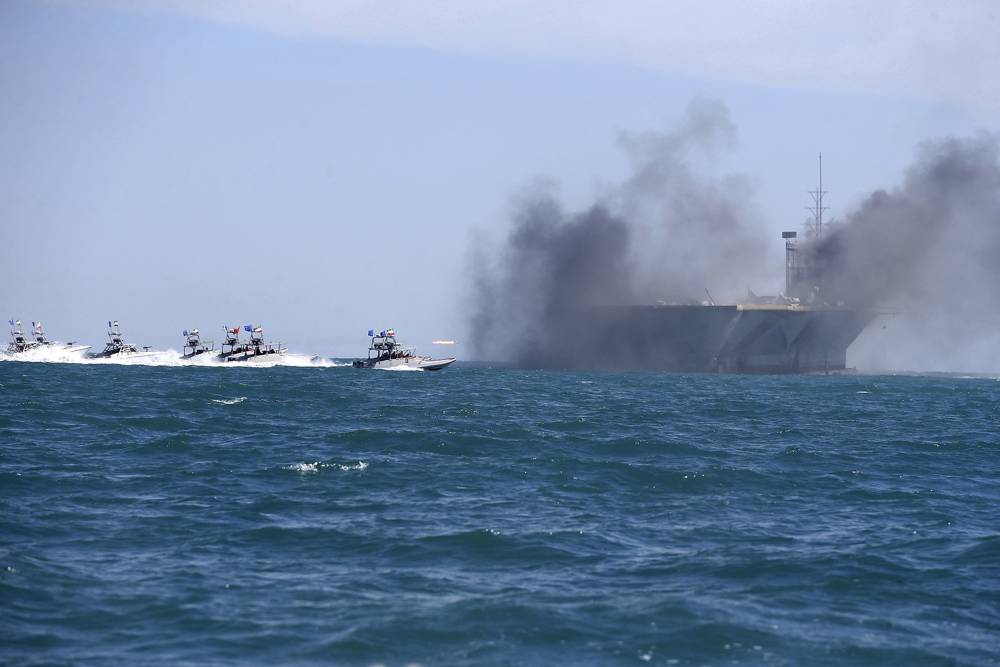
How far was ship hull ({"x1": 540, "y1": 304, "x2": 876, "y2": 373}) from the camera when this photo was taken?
442ft

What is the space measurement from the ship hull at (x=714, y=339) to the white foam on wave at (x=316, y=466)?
100100mm

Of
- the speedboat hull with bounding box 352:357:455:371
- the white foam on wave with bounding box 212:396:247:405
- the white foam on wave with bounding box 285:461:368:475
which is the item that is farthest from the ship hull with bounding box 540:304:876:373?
the white foam on wave with bounding box 285:461:368:475

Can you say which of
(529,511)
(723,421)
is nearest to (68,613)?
(529,511)

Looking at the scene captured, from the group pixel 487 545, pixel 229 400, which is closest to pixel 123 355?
pixel 229 400

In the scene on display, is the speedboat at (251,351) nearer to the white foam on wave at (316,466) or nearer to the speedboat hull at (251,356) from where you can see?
the speedboat hull at (251,356)

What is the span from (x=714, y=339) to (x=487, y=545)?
383 feet

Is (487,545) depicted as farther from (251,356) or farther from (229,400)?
(251,356)

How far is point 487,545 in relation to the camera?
22812 mm

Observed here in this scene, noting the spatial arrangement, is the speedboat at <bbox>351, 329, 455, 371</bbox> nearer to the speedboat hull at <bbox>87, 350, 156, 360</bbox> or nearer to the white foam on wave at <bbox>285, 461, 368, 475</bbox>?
the speedboat hull at <bbox>87, 350, 156, 360</bbox>

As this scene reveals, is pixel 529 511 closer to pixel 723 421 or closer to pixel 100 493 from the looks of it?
pixel 100 493

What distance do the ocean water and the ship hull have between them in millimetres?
89167

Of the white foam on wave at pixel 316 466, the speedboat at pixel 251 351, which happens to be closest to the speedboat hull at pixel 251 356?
the speedboat at pixel 251 351

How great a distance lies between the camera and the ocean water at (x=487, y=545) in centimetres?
1669

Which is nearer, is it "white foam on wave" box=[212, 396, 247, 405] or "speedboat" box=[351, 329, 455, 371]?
"white foam on wave" box=[212, 396, 247, 405]
